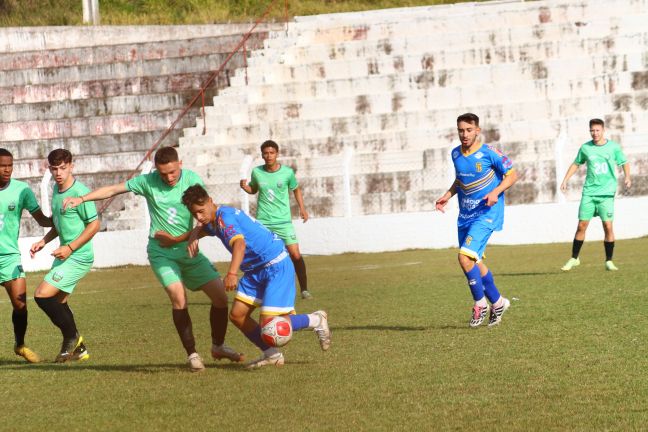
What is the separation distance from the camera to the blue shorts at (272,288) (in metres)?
8.96

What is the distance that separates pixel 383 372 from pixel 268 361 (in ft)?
3.70

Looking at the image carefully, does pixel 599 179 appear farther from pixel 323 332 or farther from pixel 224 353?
pixel 224 353

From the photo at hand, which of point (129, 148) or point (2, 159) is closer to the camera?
point (2, 159)

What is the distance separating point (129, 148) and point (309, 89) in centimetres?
467

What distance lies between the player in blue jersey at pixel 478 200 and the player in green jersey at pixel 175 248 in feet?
8.94

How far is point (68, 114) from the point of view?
3025 centimetres

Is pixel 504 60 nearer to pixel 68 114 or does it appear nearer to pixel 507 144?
pixel 507 144

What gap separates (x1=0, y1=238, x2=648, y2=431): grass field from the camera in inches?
272

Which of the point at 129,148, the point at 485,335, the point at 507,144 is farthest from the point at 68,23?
the point at 485,335

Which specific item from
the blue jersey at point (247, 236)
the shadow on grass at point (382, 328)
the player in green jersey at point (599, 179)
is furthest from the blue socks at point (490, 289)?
the player in green jersey at point (599, 179)

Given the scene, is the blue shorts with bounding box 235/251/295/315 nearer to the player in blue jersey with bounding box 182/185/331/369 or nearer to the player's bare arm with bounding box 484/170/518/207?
the player in blue jersey with bounding box 182/185/331/369

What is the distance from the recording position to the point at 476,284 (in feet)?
36.5

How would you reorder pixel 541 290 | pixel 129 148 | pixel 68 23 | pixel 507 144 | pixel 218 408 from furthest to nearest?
pixel 68 23 → pixel 129 148 → pixel 507 144 → pixel 541 290 → pixel 218 408

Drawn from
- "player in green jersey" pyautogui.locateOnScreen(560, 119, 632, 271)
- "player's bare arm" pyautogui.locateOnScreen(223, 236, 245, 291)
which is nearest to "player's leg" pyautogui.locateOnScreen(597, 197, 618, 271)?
"player in green jersey" pyautogui.locateOnScreen(560, 119, 632, 271)
